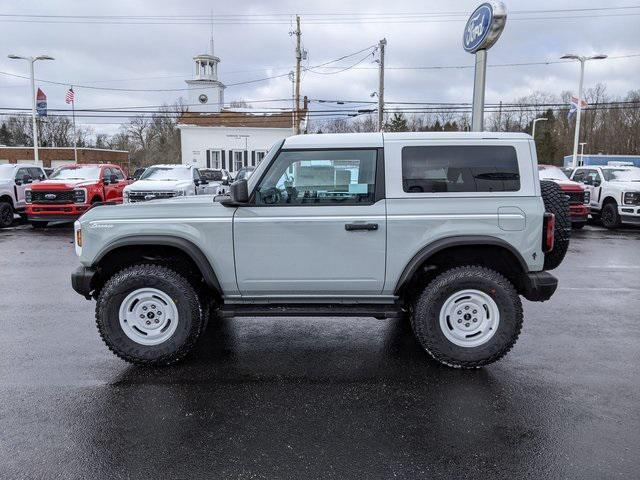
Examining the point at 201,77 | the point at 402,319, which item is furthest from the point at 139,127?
the point at 402,319

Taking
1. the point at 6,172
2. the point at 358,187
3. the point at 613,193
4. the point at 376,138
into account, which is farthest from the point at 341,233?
the point at 6,172

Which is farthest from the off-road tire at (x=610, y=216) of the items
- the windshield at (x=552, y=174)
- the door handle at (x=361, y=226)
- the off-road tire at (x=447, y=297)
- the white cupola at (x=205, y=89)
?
the white cupola at (x=205, y=89)

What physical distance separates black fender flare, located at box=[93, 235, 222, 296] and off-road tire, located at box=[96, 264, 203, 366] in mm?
240

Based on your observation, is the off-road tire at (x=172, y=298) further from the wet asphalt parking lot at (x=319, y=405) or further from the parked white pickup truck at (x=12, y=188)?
the parked white pickup truck at (x=12, y=188)

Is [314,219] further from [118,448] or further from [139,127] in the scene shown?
[139,127]

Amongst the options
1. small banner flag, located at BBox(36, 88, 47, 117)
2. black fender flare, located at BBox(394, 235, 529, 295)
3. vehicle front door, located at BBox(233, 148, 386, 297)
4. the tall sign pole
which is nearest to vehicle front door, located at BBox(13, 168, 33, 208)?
the tall sign pole

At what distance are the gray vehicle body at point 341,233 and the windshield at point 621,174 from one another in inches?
547

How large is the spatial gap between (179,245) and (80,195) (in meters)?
11.9

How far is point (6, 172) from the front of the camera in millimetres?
15852

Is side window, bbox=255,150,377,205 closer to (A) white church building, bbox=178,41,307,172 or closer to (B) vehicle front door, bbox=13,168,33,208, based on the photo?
(B) vehicle front door, bbox=13,168,33,208

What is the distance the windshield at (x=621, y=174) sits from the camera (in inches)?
618

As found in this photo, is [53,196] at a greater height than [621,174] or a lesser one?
lesser

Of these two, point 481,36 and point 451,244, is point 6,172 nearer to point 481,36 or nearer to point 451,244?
point 481,36

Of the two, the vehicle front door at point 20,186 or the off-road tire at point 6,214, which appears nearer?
the off-road tire at point 6,214
